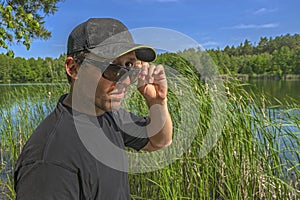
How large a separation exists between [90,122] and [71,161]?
0.19 metres

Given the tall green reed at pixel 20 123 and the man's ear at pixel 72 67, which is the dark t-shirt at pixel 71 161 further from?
the tall green reed at pixel 20 123

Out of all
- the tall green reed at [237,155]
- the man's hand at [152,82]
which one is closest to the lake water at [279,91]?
the tall green reed at [237,155]

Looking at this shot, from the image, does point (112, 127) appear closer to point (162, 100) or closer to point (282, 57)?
point (162, 100)

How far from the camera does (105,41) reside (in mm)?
991

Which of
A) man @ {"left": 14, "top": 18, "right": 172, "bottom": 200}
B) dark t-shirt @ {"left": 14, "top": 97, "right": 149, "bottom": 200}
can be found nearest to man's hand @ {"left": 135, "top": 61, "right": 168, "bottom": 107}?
man @ {"left": 14, "top": 18, "right": 172, "bottom": 200}

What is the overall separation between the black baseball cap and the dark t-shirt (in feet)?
0.70

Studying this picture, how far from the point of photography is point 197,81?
8.37 ft

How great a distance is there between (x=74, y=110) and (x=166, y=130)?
46 centimetres

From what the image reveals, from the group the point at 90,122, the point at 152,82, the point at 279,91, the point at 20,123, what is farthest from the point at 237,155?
the point at 279,91

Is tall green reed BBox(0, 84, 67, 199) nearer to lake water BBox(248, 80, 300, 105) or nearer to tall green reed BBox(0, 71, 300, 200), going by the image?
tall green reed BBox(0, 71, 300, 200)

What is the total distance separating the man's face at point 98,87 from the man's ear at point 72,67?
0.03 meters

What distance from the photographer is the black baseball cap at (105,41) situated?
974 millimetres

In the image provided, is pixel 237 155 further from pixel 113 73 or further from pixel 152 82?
pixel 113 73

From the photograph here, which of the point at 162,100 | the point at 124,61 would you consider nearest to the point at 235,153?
the point at 162,100
